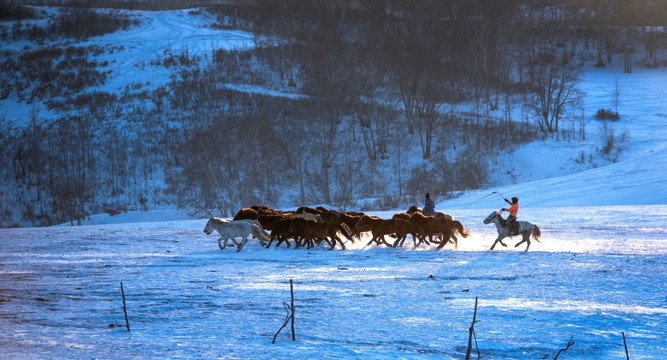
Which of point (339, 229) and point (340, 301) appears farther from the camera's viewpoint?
point (339, 229)

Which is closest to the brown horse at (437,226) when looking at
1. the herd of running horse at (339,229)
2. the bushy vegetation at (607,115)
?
the herd of running horse at (339,229)

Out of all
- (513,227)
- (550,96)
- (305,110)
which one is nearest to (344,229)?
(513,227)

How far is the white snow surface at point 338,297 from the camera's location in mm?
8289

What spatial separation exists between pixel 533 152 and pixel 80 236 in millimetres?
38381

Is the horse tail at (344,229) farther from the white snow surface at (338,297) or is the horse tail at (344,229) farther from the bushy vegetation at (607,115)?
the bushy vegetation at (607,115)

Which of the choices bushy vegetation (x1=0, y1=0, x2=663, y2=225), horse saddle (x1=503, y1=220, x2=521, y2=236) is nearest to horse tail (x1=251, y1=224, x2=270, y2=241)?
horse saddle (x1=503, y1=220, x2=521, y2=236)

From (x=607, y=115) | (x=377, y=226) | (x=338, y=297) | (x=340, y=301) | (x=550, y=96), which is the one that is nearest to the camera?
(x=340, y=301)

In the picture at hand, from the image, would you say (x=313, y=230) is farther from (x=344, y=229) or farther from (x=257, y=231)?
(x=257, y=231)

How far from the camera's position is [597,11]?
8525 cm

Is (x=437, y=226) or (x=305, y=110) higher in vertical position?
(x=305, y=110)

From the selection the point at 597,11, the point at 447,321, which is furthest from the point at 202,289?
the point at 597,11

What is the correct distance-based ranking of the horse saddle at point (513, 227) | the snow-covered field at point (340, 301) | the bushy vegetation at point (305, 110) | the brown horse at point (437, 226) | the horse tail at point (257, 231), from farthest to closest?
the bushy vegetation at point (305, 110) < the horse tail at point (257, 231) < the brown horse at point (437, 226) < the horse saddle at point (513, 227) < the snow-covered field at point (340, 301)

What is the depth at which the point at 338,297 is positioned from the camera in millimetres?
11453

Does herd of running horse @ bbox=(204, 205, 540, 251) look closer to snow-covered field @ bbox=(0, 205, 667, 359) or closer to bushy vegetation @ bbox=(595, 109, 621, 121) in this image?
snow-covered field @ bbox=(0, 205, 667, 359)
